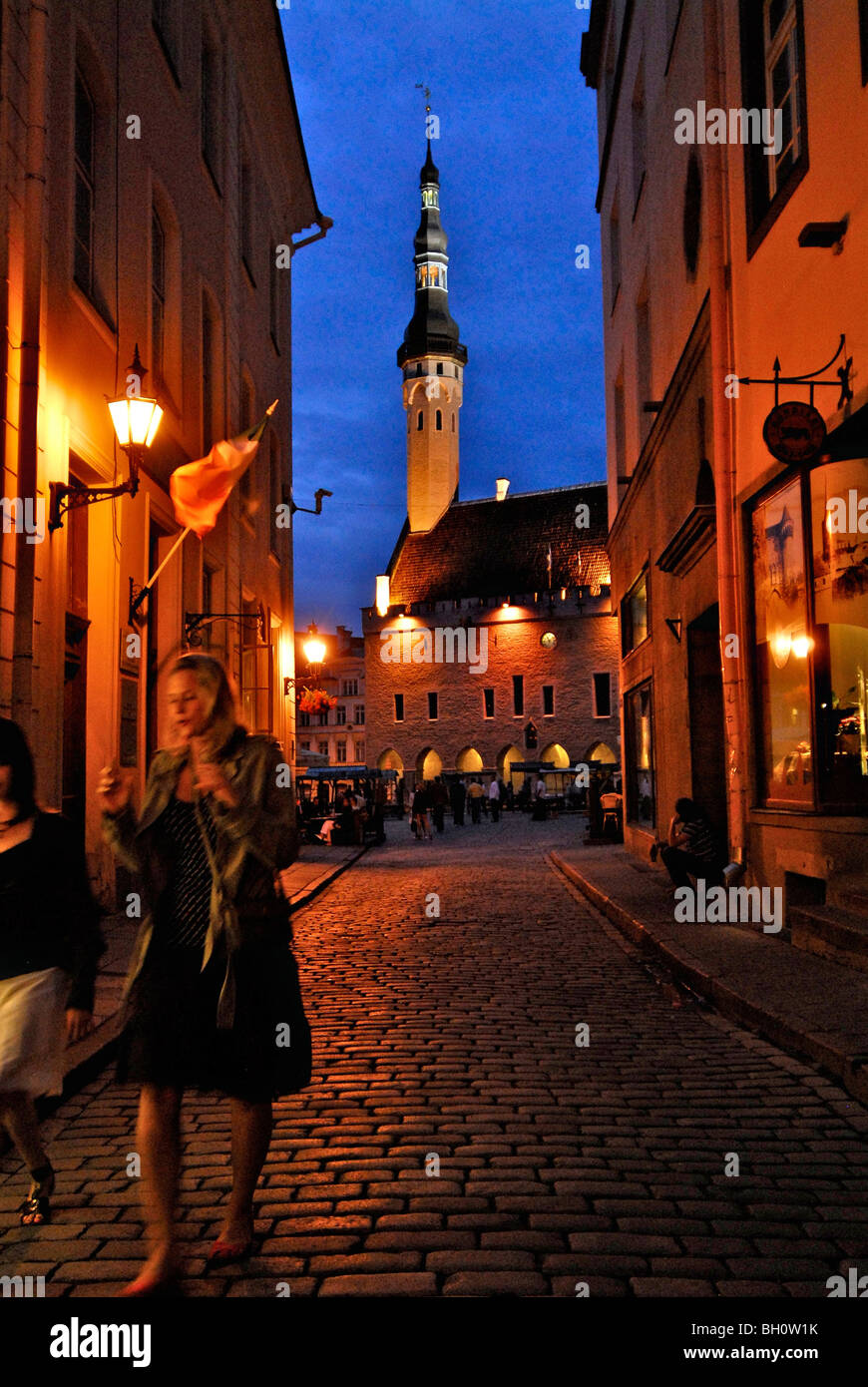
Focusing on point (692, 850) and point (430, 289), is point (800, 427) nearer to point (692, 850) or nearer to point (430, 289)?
point (692, 850)

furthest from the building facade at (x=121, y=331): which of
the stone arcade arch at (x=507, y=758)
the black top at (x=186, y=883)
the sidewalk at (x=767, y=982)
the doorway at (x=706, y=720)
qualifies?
the stone arcade arch at (x=507, y=758)

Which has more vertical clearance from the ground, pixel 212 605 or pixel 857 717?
pixel 212 605

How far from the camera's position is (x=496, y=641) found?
208 ft

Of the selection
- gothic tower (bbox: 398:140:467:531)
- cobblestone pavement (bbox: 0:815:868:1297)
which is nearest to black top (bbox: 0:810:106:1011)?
cobblestone pavement (bbox: 0:815:868:1297)

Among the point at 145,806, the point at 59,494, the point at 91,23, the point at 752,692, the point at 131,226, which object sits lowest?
the point at 145,806

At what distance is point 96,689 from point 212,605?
212 inches

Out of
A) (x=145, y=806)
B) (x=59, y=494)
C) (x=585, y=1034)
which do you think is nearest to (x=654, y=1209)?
(x=145, y=806)

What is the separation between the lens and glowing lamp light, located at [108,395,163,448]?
9.27 meters

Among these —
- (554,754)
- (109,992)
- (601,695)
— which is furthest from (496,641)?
(109,992)

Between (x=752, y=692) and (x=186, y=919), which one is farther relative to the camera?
(x=752, y=692)

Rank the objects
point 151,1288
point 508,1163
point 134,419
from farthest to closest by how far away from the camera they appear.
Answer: point 134,419 < point 508,1163 < point 151,1288

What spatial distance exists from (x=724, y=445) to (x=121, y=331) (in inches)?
241

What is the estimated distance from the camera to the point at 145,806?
11.2 feet
